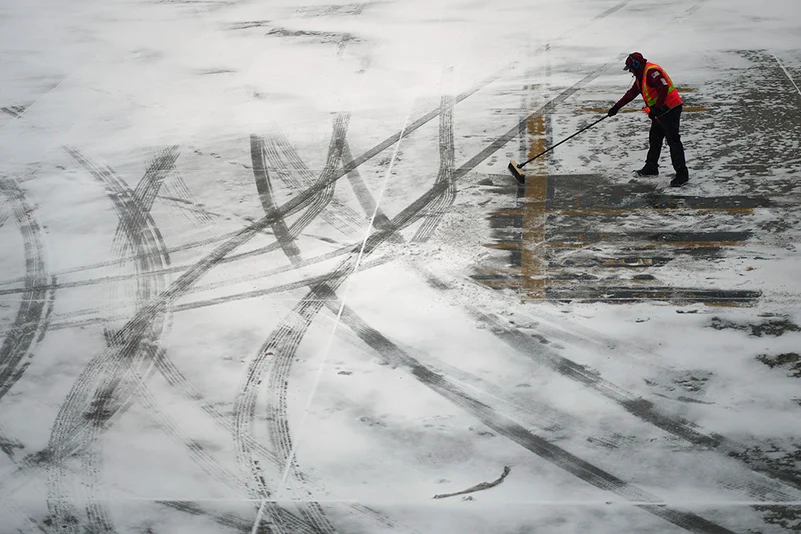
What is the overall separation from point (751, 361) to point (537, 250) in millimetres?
2336

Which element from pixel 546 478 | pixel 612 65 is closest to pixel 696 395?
pixel 546 478

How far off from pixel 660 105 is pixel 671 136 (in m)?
0.36

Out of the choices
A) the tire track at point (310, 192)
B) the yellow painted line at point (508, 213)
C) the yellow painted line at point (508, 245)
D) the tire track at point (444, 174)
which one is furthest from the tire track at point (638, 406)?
the tire track at point (310, 192)

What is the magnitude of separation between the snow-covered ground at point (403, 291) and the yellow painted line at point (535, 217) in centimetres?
4

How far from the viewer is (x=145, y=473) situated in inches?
221

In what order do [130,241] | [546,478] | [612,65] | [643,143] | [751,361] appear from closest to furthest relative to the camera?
1. [546,478]
2. [751,361]
3. [130,241]
4. [643,143]
5. [612,65]

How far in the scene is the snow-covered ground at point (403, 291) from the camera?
5375 mm

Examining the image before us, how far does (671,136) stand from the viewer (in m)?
8.67

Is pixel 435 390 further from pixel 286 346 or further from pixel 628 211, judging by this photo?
pixel 628 211

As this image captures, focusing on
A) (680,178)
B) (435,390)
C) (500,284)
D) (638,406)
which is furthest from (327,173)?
(638,406)

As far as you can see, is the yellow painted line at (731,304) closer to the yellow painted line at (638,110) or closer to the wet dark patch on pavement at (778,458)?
the wet dark patch on pavement at (778,458)

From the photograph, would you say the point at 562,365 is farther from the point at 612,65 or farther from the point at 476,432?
the point at 612,65

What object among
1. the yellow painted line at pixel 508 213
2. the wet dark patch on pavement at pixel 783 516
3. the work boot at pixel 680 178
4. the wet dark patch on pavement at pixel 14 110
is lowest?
the wet dark patch on pavement at pixel 783 516

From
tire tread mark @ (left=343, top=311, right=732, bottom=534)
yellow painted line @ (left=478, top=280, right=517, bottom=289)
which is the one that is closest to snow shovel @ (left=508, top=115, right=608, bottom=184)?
yellow painted line @ (left=478, top=280, right=517, bottom=289)
